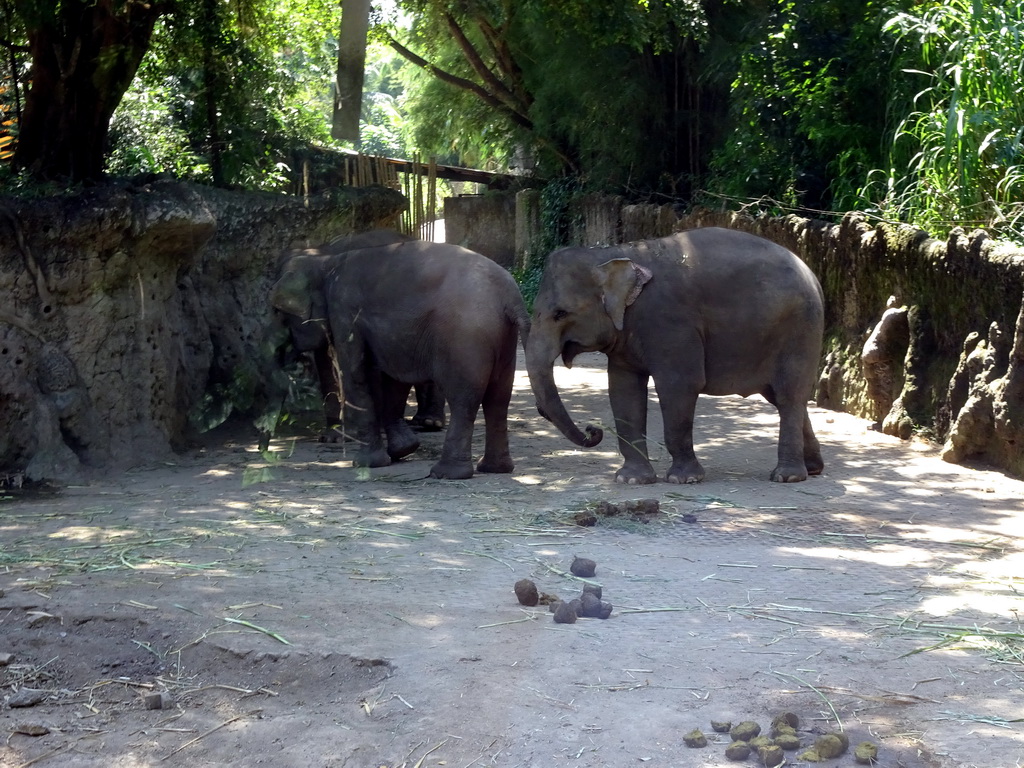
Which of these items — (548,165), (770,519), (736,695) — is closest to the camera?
(736,695)

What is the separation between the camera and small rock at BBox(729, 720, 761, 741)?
3736mm

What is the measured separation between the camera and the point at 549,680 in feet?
13.9

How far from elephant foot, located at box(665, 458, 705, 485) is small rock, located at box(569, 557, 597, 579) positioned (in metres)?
2.20

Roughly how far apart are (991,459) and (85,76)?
7227mm

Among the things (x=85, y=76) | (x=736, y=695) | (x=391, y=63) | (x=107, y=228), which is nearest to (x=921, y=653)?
(x=736, y=695)

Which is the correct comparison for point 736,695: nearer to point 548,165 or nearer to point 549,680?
point 549,680

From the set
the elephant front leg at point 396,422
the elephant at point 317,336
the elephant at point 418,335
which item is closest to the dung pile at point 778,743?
the elephant at point 418,335

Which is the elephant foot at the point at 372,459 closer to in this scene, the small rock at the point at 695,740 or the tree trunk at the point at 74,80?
the tree trunk at the point at 74,80

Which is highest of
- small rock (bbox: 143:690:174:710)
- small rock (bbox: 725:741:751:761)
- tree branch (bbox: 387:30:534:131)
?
tree branch (bbox: 387:30:534:131)

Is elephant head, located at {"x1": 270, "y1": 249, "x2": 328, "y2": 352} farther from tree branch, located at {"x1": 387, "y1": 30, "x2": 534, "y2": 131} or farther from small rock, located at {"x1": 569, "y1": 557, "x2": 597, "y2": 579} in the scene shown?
tree branch, located at {"x1": 387, "y1": 30, "x2": 534, "y2": 131}

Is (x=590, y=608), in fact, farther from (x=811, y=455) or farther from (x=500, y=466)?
(x=811, y=455)

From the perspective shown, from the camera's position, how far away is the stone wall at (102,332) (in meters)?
8.19

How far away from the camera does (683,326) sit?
Answer: 25.1 feet

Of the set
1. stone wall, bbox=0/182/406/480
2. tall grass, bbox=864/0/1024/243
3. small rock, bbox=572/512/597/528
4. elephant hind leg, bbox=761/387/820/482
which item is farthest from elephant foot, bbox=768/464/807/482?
stone wall, bbox=0/182/406/480
